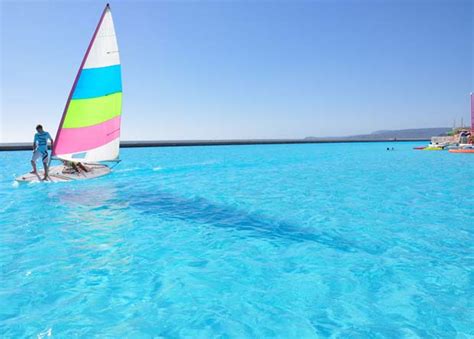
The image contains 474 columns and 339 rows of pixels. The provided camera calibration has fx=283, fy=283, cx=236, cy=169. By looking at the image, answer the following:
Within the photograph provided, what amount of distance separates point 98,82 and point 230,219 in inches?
398

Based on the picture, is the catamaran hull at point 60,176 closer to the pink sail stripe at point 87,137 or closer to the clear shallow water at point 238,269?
the pink sail stripe at point 87,137

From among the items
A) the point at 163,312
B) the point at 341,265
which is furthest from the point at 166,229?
the point at 341,265

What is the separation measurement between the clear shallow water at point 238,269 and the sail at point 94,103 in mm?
4153

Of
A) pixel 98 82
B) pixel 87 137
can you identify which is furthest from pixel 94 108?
pixel 87 137

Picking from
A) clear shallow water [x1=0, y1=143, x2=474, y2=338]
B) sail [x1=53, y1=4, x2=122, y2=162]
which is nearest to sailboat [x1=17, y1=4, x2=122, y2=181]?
sail [x1=53, y1=4, x2=122, y2=162]

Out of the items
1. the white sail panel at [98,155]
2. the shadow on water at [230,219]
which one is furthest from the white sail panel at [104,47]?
the shadow on water at [230,219]

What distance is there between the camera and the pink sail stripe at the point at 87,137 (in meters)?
13.4

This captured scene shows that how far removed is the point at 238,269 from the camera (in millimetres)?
5391

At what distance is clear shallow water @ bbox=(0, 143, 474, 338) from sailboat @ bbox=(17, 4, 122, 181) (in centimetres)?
416

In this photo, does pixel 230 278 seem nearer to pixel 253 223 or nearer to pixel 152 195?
pixel 253 223

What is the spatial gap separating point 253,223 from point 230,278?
3.43 meters

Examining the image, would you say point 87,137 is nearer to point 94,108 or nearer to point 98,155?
point 98,155

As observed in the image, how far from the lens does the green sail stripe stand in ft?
43.5

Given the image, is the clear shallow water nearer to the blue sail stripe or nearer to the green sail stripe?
the green sail stripe
